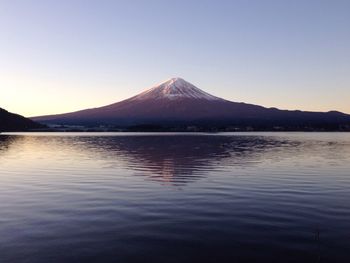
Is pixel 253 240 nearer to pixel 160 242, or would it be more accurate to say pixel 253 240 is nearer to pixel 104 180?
pixel 160 242

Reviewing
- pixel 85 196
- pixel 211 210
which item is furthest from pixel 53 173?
pixel 211 210

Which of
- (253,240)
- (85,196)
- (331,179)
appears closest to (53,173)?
(85,196)

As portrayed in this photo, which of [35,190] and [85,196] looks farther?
[35,190]

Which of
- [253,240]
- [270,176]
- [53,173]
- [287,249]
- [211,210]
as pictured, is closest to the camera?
[287,249]

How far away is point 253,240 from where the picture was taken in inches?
565

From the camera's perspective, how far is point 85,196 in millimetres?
23781

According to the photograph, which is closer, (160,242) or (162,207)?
(160,242)

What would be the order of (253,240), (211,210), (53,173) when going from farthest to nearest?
(53,173), (211,210), (253,240)

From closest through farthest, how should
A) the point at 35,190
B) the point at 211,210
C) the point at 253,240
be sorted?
the point at 253,240, the point at 211,210, the point at 35,190

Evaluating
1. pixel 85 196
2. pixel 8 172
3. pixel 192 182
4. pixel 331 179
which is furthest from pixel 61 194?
pixel 331 179

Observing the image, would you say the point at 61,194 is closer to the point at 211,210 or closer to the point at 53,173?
the point at 211,210

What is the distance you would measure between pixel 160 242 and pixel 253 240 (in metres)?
3.19

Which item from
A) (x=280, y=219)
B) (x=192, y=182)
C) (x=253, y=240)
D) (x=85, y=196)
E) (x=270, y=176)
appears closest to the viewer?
(x=253, y=240)

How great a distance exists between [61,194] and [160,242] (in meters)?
12.1
